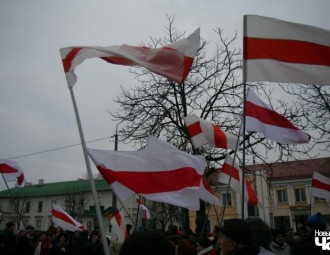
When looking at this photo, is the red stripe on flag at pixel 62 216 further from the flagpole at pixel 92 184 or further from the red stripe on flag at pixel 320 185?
the red stripe on flag at pixel 320 185

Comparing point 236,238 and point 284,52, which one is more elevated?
point 284,52

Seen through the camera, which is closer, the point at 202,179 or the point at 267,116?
the point at 267,116

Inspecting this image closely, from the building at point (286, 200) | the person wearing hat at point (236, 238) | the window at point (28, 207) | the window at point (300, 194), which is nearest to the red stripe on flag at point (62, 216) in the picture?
the person wearing hat at point (236, 238)

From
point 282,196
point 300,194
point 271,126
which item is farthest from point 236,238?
point 282,196

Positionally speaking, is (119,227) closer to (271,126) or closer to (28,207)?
(271,126)

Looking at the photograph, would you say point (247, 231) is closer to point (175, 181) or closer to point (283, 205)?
point (175, 181)

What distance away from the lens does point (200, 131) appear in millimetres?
8484

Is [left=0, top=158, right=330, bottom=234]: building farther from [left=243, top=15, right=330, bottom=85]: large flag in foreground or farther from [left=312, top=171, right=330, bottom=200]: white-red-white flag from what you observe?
[left=243, top=15, right=330, bottom=85]: large flag in foreground

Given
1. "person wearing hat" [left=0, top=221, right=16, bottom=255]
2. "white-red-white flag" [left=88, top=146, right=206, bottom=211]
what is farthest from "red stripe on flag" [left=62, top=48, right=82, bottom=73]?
"person wearing hat" [left=0, top=221, right=16, bottom=255]

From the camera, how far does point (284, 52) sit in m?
4.78

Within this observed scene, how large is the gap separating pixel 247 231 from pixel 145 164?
70.1 inches

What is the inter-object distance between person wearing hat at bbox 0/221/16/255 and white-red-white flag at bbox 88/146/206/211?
19.2 ft

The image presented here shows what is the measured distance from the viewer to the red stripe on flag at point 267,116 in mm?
6121

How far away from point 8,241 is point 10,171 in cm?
308
